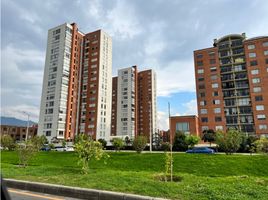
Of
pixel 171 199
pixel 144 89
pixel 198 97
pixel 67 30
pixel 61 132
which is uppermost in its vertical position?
pixel 67 30

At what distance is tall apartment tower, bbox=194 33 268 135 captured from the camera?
6074 cm

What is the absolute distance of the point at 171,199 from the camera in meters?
6.05

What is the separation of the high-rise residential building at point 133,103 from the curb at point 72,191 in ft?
274

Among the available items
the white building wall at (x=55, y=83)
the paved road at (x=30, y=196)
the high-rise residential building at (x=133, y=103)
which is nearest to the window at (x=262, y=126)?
the high-rise residential building at (x=133, y=103)

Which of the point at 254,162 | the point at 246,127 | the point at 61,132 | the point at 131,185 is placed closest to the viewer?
the point at 131,185

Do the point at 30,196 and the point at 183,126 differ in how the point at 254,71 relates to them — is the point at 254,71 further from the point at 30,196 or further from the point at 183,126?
the point at 30,196

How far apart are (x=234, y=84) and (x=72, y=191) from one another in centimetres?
6697

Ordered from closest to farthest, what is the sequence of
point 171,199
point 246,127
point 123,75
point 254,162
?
point 171,199 < point 254,162 < point 246,127 < point 123,75

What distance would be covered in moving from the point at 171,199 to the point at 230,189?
2.22 metres

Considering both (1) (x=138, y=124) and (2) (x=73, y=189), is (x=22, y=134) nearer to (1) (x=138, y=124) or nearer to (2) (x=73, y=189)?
(1) (x=138, y=124)

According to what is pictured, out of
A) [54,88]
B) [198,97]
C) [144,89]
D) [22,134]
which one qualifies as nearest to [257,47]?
[198,97]

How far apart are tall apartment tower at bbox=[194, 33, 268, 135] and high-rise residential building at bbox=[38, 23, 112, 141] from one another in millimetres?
32806

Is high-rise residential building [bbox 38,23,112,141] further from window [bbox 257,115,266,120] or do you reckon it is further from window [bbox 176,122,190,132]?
window [bbox 257,115,266,120]

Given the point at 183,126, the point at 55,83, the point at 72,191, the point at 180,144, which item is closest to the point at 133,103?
the point at 55,83
